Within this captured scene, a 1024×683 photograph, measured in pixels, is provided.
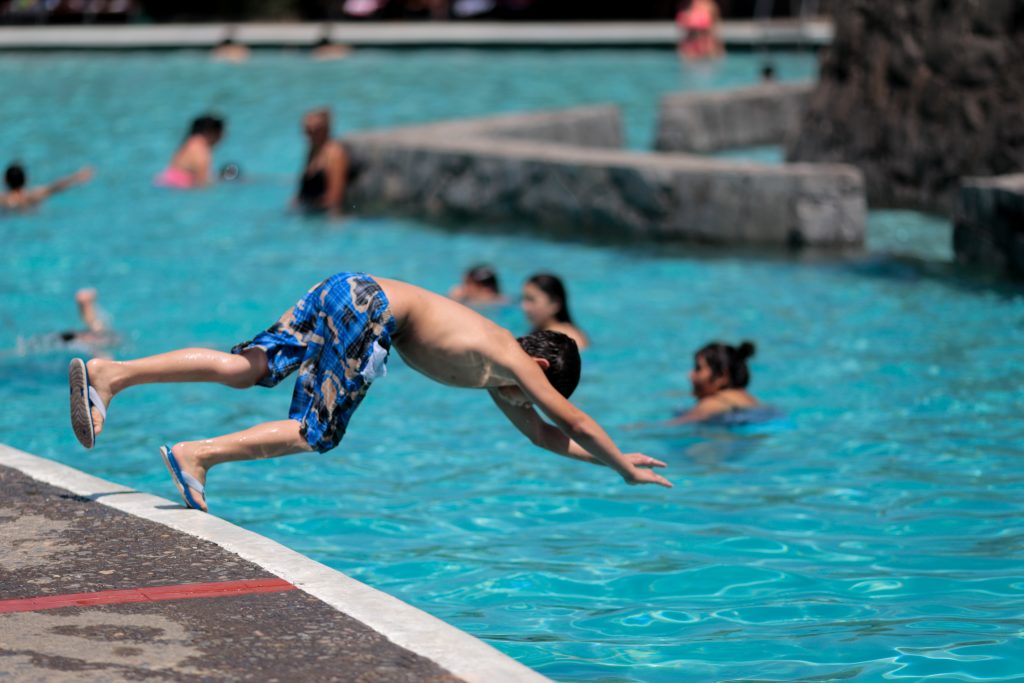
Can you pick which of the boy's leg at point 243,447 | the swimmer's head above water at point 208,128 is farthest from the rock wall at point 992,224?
the swimmer's head above water at point 208,128

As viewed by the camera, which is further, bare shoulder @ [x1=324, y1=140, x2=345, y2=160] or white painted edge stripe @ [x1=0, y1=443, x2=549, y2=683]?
bare shoulder @ [x1=324, y1=140, x2=345, y2=160]

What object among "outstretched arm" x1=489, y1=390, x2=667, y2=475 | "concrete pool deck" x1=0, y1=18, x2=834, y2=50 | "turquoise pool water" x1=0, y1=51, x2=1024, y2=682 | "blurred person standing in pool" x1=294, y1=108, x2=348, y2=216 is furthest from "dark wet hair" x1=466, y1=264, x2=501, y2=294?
"concrete pool deck" x1=0, y1=18, x2=834, y2=50

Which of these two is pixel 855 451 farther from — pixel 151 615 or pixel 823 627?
pixel 151 615

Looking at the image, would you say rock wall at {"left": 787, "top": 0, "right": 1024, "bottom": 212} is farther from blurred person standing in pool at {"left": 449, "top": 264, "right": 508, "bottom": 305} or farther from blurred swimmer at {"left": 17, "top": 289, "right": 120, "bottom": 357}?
blurred swimmer at {"left": 17, "top": 289, "right": 120, "bottom": 357}

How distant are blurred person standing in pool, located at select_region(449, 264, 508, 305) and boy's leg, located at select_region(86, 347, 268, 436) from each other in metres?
5.21

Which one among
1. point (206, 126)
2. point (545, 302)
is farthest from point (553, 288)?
point (206, 126)

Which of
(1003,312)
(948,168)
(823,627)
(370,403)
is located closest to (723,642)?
(823,627)

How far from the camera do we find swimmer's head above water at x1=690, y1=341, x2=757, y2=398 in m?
8.31

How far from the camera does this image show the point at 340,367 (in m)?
5.38

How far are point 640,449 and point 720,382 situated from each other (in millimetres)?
601

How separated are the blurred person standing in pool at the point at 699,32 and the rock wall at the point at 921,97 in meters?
12.2

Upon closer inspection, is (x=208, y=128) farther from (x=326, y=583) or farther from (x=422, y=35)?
(x=422, y=35)

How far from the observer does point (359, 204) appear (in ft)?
49.2

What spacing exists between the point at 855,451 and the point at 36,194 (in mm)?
8550
